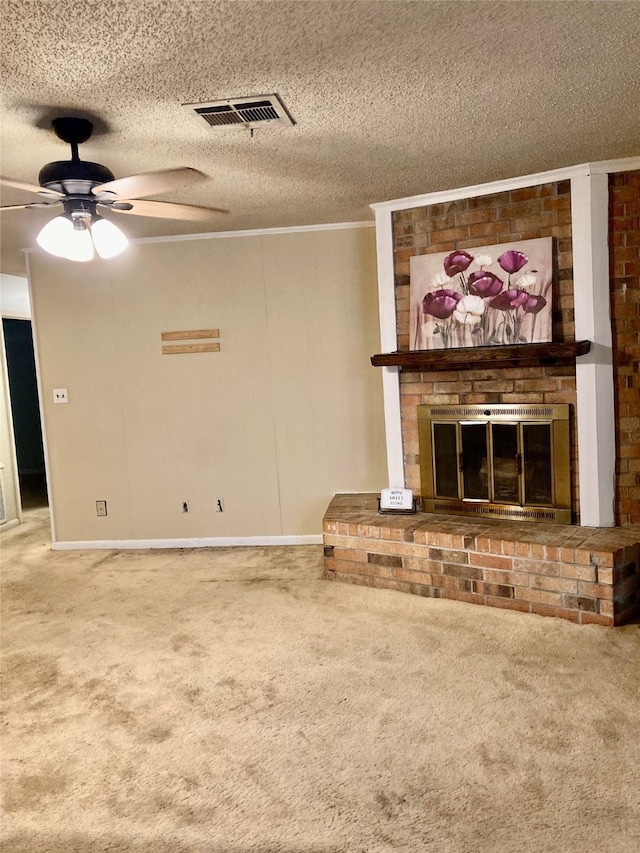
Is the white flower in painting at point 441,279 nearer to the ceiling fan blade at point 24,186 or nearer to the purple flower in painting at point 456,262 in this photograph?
the purple flower in painting at point 456,262

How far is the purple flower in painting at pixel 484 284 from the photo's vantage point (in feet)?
12.3

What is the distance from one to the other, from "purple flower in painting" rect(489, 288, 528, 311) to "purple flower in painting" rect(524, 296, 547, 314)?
0.8 inches

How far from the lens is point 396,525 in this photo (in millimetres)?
3809

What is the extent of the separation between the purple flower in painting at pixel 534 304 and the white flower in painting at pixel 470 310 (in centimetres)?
25

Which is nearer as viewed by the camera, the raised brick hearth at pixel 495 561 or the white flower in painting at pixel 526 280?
the raised brick hearth at pixel 495 561

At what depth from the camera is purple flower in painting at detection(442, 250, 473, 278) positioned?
12.6 ft

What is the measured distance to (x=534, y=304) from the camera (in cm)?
362

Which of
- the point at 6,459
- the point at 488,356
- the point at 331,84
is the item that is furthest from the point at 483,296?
the point at 6,459

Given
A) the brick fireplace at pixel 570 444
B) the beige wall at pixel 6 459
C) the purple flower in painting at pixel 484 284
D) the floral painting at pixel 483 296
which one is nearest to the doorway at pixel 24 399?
the beige wall at pixel 6 459

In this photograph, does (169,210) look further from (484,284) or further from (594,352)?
(594,352)

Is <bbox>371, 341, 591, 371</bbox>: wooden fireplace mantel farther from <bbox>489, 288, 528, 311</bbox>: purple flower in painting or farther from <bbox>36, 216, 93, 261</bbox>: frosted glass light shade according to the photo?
<bbox>36, 216, 93, 261</bbox>: frosted glass light shade

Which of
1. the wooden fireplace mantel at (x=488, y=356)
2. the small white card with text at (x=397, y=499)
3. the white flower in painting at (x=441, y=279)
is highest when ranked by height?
the white flower in painting at (x=441, y=279)

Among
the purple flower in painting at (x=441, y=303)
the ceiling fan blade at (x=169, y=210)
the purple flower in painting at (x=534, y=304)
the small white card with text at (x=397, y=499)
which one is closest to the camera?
the ceiling fan blade at (x=169, y=210)

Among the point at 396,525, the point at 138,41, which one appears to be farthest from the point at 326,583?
the point at 138,41
